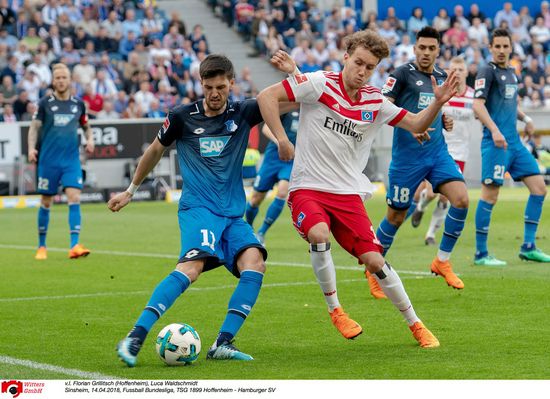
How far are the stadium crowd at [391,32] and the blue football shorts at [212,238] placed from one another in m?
26.4

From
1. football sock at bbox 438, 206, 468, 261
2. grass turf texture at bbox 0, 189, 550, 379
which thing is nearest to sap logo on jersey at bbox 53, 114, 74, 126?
grass turf texture at bbox 0, 189, 550, 379

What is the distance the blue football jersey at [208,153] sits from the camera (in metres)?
7.98

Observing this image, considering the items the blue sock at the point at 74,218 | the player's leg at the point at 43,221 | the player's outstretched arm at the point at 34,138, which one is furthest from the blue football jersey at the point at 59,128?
the blue sock at the point at 74,218

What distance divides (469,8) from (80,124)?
2702 cm

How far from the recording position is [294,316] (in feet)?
31.9

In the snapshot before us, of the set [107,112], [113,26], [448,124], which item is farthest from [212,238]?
[113,26]

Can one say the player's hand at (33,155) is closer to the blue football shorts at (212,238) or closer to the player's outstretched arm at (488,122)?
the player's outstretched arm at (488,122)

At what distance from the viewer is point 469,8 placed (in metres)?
40.6

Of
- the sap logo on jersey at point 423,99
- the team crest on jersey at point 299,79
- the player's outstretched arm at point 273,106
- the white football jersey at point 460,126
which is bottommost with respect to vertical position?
the white football jersey at point 460,126

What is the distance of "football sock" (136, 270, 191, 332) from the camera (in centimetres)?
739

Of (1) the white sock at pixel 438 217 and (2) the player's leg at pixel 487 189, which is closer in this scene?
(2) the player's leg at pixel 487 189

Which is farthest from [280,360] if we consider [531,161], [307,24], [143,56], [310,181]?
[307,24]

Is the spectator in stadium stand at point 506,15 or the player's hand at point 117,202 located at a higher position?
the player's hand at point 117,202

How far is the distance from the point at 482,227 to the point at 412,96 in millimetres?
2874
